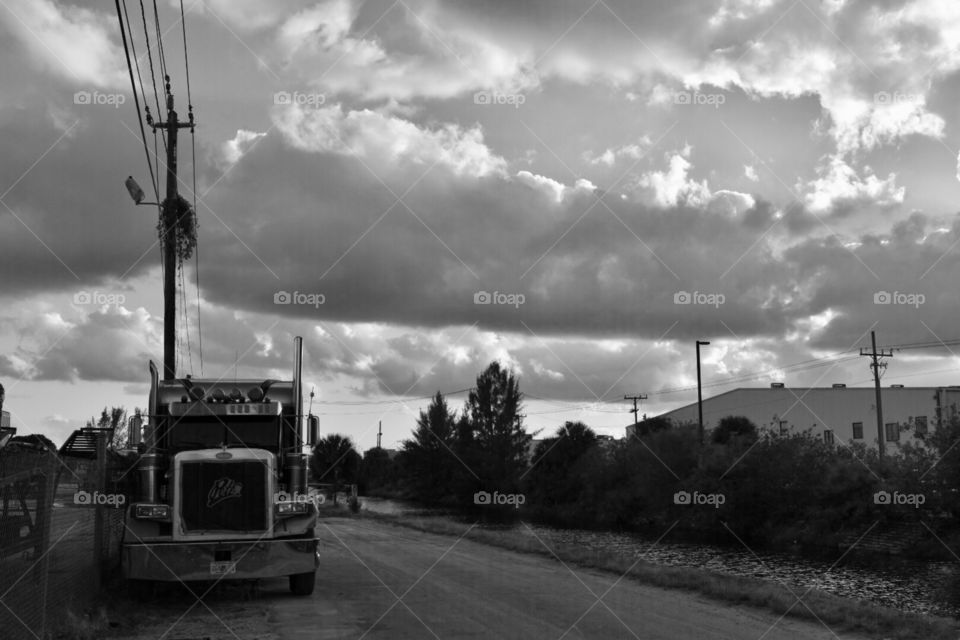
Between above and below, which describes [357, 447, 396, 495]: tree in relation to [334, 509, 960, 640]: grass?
below

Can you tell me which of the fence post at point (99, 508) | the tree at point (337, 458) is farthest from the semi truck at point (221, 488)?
the tree at point (337, 458)

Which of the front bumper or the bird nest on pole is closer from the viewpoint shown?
→ the front bumper

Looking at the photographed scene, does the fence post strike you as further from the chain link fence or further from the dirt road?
the dirt road

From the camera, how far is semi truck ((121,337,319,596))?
14102 mm

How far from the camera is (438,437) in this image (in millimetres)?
115625

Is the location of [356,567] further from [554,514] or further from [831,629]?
[554,514]

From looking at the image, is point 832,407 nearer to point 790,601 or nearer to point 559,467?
point 559,467

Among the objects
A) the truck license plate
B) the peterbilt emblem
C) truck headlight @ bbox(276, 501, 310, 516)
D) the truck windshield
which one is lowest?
the truck license plate

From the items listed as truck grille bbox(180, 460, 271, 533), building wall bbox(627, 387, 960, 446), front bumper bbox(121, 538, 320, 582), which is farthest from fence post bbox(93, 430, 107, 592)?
building wall bbox(627, 387, 960, 446)

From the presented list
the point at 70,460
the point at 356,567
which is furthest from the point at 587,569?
the point at 70,460

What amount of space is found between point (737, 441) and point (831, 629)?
4631 centimetres

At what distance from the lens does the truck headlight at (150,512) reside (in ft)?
46.8

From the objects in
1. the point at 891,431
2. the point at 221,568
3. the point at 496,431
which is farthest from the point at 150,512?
the point at 496,431

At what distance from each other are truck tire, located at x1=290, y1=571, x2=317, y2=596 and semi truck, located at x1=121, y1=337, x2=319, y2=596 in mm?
19
